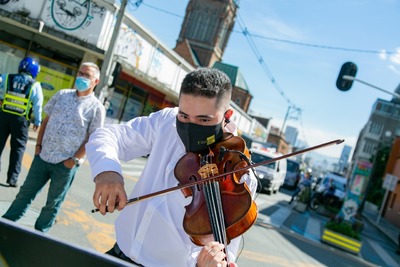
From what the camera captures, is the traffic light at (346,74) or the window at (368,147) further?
the window at (368,147)

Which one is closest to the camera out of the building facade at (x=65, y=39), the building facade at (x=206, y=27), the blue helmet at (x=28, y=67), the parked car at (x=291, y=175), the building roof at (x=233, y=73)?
the blue helmet at (x=28, y=67)

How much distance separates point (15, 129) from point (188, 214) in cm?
446

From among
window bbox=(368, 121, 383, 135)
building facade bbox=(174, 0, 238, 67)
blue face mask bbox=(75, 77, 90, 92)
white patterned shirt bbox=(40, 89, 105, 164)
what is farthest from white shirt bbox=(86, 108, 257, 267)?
window bbox=(368, 121, 383, 135)

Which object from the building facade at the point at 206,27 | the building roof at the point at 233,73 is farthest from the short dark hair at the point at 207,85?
the building roof at the point at 233,73

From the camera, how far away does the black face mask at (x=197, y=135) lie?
179 cm

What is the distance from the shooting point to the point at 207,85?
176cm

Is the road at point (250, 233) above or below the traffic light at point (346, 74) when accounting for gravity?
below

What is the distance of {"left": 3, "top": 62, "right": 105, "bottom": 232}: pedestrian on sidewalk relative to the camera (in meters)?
3.70

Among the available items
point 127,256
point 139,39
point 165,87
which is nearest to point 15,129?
point 127,256

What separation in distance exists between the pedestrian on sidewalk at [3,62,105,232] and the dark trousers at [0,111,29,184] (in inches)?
61.6

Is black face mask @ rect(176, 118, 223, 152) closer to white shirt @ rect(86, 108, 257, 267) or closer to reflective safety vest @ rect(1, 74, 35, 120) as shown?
white shirt @ rect(86, 108, 257, 267)

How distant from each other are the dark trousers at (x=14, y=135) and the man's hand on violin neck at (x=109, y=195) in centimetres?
430

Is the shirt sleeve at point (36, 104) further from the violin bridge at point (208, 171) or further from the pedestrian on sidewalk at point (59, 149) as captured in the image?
the violin bridge at point (208, 171)

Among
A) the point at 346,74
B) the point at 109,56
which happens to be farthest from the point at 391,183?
the point at 109,56
